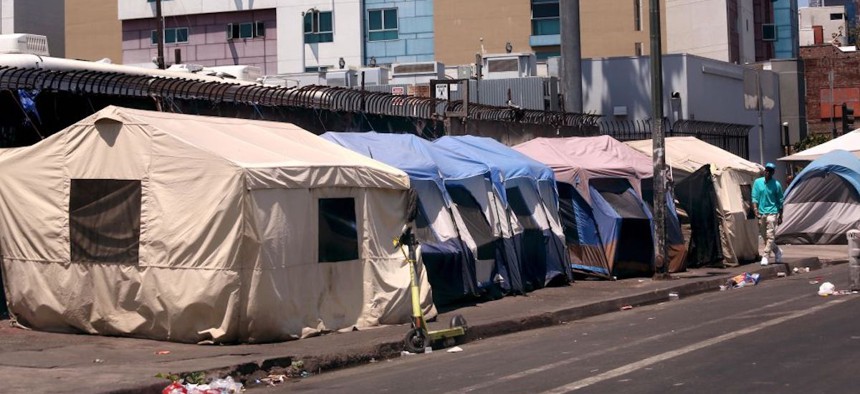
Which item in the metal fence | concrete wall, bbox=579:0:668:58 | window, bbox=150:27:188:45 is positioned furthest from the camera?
window, bbox=150:27:188:45

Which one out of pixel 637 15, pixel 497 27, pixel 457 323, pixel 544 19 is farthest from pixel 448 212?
pixel 544 19

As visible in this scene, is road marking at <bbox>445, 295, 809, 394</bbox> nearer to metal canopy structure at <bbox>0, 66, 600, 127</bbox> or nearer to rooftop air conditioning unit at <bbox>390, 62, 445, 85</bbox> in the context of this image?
metal canopy structure at <bbox>0, 66, 600, 127</bbox>

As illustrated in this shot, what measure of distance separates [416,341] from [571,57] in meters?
17.5

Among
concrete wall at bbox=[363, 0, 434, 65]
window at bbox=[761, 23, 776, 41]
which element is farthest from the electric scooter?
window at bbox=[761, 23, 776, 41]

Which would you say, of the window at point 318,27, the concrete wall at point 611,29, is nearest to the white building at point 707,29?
the concrete wall at point 611,29

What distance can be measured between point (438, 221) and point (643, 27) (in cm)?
3778

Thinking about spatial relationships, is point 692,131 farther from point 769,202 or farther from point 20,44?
point 20,44

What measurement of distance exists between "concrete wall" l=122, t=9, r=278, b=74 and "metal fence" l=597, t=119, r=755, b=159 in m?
28.1

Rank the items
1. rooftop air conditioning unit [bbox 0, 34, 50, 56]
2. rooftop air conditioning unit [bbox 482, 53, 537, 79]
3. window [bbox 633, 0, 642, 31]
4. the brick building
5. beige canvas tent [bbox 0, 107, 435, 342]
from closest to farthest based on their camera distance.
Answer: beige canvas tent [bbox 0, 107, 435, 342] < rooftop air conditioning unit [bbox 0, 34, 50, 56] < rooftop air conditioning unit [bbox 482, 53, 537, 79] < window [bbox 633, 0, 642, 31] < the brick building

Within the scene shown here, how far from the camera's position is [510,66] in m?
39.3

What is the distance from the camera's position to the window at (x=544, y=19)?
54094 mm

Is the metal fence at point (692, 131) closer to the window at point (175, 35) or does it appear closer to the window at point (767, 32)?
the window at point (767, 32)

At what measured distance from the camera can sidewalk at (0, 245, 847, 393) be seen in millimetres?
10734

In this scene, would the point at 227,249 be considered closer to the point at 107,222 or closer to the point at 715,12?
the point at 107,222
